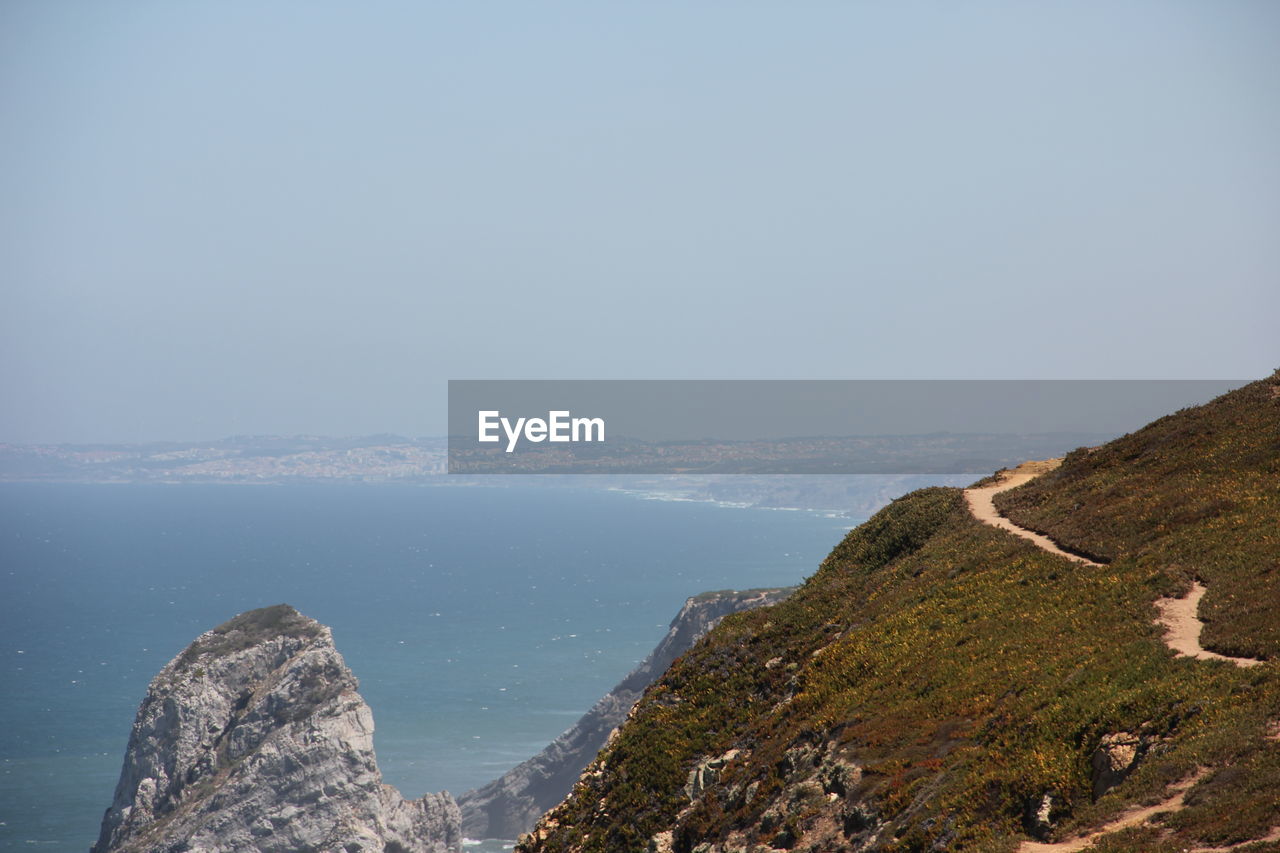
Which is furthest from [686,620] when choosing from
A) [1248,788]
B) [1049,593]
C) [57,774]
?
[1248,788]

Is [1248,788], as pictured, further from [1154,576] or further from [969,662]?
[1154,576]

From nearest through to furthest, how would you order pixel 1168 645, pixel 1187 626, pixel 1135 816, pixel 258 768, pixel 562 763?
pixel 1135 816
pixel 1168 645
pixel 1187 626
pixel 258 768
pixel 562 763

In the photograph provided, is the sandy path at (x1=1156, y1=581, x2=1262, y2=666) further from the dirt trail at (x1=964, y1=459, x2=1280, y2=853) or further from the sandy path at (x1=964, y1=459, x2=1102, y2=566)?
the sandy path at (x1=964, y1=459, x2=1102, y2=566)

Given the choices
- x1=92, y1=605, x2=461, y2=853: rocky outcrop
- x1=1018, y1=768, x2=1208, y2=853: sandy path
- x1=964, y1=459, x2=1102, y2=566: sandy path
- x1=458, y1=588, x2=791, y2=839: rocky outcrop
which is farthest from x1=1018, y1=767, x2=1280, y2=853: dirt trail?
x1=458, y1=588, x2=791, y2=839: rocky outcrop

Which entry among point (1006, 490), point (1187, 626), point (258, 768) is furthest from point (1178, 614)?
point (258, 768)

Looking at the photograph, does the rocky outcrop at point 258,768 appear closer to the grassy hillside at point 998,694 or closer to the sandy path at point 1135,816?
the grassy hillside at point 998,694

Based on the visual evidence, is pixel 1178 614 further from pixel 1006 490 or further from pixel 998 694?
pixel 1006 490

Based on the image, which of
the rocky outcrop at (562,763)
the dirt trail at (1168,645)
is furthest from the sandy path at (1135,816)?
the rocky outcrop at (562,763)
